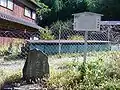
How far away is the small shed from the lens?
27.0 ft

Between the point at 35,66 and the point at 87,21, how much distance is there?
6.38 ft

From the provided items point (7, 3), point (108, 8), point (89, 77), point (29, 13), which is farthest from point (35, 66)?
point (108, 8)

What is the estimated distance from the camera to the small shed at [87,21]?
27.0ft

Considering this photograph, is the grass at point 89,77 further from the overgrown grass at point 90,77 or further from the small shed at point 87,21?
the small shed at point 87,21

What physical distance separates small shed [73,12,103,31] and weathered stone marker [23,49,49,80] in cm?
140

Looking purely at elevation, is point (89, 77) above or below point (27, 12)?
below

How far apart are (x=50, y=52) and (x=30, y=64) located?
7.72 metres

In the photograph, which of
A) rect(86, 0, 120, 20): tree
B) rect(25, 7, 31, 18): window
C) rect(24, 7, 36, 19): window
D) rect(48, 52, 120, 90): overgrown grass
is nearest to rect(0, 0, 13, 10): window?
rect(24, 7, 36, 19): window

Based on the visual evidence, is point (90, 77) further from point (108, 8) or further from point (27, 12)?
point (108, 8)

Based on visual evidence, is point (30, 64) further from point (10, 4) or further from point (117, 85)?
point (10, 4)

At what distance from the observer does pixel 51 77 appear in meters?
7.48

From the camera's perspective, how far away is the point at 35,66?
7.50m

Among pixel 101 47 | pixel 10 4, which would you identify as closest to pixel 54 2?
pixel 10 4

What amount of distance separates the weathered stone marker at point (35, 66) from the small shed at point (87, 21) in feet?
4.59
